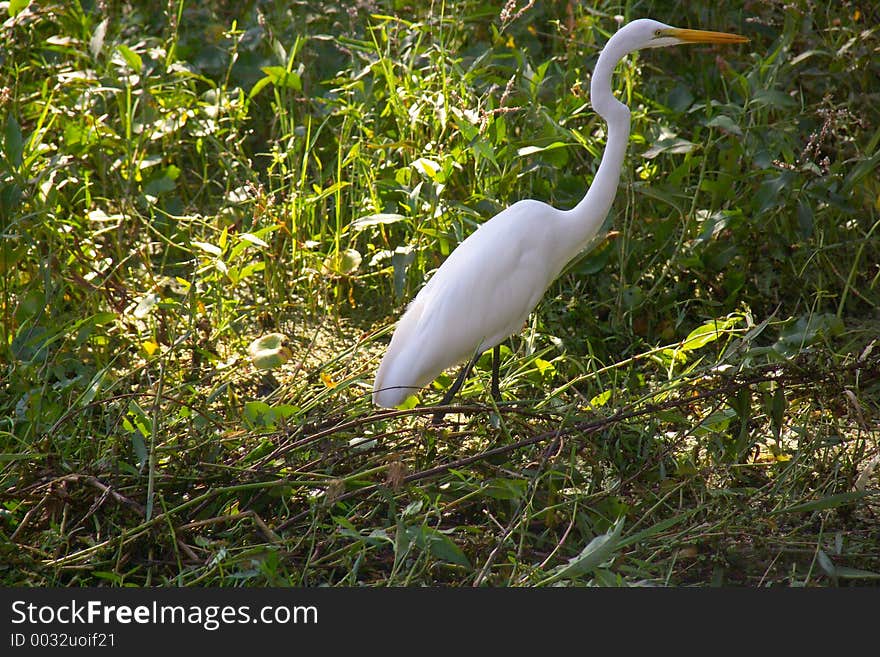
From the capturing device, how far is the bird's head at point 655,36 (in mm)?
2512

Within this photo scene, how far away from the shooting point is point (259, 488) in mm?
2090

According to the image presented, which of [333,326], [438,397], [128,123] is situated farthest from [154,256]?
[438,397]

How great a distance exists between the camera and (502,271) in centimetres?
255

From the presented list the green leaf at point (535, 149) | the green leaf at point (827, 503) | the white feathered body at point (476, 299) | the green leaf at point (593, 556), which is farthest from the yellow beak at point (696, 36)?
the green leaf at point (593, 556)

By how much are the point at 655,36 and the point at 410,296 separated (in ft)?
3.51

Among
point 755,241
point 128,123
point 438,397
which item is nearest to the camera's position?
point 438,397

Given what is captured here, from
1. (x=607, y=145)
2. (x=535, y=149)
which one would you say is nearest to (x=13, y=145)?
(x=535, y=149)

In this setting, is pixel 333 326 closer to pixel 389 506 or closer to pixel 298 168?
pixel 298 168

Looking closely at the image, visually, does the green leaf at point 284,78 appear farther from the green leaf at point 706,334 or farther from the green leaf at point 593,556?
the green leaf at point 593,556

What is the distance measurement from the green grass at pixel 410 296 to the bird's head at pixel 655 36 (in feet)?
0.73

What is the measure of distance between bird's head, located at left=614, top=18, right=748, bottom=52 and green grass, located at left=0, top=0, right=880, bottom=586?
0.73 ft

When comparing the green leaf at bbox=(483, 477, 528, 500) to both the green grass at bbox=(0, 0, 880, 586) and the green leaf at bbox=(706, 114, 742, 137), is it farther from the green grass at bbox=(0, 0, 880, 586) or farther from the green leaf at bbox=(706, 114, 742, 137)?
the green leaf at bbox=(706, 114, 742, 137)

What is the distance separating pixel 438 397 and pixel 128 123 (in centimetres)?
136

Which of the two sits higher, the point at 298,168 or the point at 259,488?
the point at 298,168
